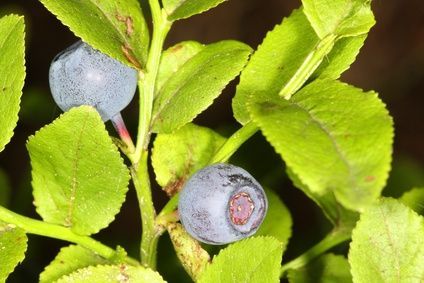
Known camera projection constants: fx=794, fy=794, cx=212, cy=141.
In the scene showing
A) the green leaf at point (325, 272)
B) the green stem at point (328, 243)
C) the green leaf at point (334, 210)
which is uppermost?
the green leaf at point (334, 210)

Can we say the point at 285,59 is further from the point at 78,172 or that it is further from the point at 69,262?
the point at 69,262

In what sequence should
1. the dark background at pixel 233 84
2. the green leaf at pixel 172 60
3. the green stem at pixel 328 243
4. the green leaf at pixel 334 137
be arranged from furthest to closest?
the dark background at pixel 233 84 < the green stem at pixel 328 243 < the green leaf at pixel 172 60 < the green leaf at pixel 334 137

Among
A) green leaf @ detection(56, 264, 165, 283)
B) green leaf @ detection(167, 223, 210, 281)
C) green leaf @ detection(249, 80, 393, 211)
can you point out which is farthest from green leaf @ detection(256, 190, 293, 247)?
green leaf @ detection(249, 80, 393, 211)

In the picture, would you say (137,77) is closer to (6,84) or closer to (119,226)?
(6,84)

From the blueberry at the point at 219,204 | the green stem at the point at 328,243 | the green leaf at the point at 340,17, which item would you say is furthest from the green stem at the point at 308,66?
the green stem at the point at 328,243

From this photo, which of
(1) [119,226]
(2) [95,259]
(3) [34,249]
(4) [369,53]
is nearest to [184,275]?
(3) [34,249]

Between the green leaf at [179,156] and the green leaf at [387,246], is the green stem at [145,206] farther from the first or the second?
the green leaf at [387,246]
